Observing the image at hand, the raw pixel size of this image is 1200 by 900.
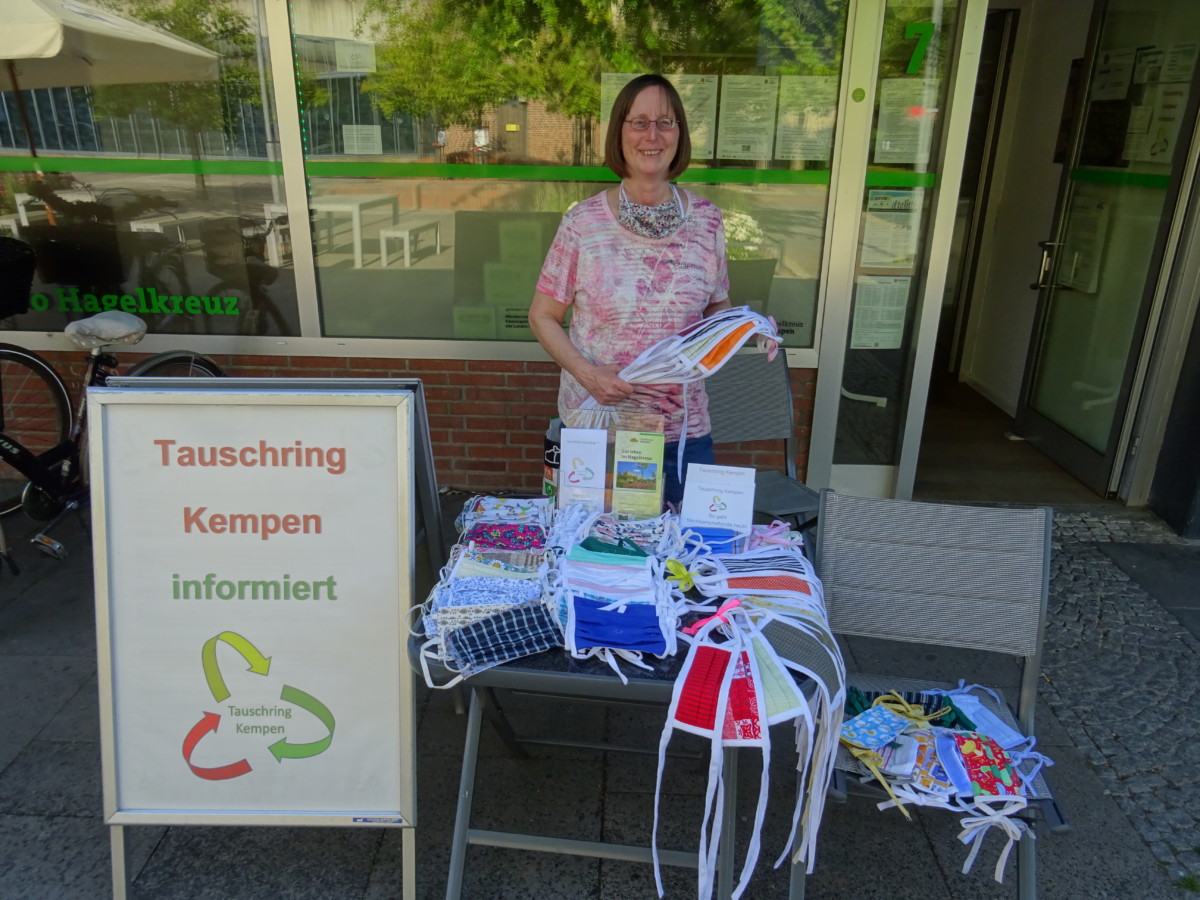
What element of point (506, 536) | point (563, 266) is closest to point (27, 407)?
point (563, 266)

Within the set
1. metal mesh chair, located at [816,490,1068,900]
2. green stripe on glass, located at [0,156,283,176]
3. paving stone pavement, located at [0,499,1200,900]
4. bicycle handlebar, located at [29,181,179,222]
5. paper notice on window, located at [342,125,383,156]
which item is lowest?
paving stone pavement, located at [0,499,1200,900]

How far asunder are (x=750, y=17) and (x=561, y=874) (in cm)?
365

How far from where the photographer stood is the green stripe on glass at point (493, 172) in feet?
13.3

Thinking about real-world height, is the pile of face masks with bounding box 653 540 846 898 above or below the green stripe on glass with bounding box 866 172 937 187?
below

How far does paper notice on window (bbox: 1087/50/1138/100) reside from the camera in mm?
4535

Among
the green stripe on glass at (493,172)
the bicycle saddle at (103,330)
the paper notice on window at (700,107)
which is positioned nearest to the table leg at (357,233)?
the green stripe on glass at (493,172)

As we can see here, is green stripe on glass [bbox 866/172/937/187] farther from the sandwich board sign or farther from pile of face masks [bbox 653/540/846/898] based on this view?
the sandwich board sign

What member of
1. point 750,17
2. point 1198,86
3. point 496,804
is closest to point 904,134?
point 750,17

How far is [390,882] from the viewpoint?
224 centimetres

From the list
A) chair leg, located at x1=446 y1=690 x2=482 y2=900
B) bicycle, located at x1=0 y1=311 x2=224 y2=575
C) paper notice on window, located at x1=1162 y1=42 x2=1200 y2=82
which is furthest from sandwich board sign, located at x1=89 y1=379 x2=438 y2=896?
paper notice on window, located at x1=1162 y1=42 x2=1200 y2=82

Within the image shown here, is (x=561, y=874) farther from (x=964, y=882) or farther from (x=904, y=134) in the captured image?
(x=904, y=134)

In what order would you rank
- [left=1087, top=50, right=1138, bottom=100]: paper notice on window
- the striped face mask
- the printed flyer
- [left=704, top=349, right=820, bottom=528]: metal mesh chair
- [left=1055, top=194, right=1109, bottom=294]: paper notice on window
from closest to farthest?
the striped face mask → the printed flyer → [left=704, top=349, right=820, bottom=528]: metal mesh chair → [left=1087, top=50, right=1138, bottom=100]: paper notice on window → [left=1055, top=194, right=1109, bottom=294]: paper notice on window

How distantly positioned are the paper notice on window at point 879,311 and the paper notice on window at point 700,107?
39.3 inches

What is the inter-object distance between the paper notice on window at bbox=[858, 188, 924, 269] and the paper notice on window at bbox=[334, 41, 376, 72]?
2.46m
